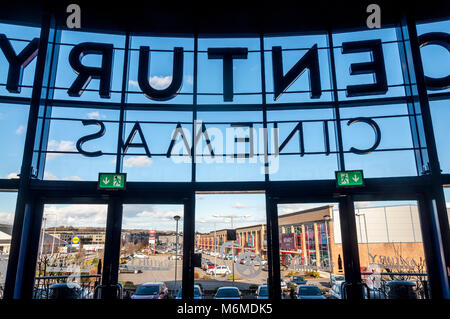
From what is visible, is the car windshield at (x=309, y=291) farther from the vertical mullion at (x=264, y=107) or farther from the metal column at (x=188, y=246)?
the vertical mullion at (x=264, y=107)

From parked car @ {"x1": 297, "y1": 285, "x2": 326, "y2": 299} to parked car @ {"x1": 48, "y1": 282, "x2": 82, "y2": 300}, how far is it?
11.5 ft

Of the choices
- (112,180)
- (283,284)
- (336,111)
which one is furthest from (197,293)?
(336,111)

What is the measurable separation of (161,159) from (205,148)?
33.0 inches

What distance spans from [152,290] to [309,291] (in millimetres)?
2535

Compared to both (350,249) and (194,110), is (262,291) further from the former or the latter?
(194,110)

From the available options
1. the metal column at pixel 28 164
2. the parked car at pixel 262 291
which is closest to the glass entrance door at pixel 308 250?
the parked car at pixel 262 291

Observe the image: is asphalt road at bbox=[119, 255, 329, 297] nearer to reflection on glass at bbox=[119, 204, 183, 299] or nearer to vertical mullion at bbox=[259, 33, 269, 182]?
reflection on glass at bbox=[119, 204, 183, 299]

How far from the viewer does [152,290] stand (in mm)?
4758

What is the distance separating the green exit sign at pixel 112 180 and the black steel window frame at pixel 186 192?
0.48 ft

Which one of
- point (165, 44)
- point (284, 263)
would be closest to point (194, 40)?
point (165, 44)

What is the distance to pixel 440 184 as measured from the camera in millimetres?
4840

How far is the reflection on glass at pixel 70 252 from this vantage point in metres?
4.69

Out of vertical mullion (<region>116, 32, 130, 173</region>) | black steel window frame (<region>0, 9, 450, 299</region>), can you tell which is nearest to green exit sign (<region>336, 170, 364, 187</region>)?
black steel window frame (<region>0, 9, 450, 299</region>)

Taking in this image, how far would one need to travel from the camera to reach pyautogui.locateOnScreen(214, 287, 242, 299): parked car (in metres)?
4.74
